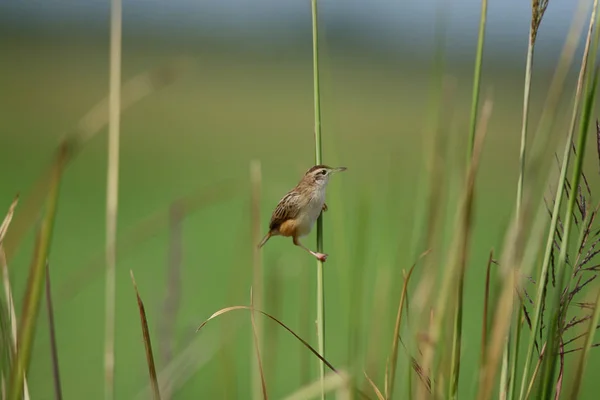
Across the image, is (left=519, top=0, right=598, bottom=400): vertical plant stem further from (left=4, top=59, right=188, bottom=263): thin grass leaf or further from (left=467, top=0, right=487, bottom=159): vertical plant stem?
(left=4, top=59, right=188, bottom=263): thin grass leaf

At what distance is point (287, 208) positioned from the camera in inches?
54.6

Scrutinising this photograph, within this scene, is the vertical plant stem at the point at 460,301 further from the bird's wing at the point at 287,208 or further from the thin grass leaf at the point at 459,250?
the bird's wing at the point at 287,208

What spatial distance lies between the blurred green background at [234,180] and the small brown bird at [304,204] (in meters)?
0.04

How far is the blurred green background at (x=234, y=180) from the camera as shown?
1.12 metres

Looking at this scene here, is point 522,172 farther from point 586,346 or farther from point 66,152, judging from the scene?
point 66,152

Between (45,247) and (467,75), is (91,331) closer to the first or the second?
(45,247)

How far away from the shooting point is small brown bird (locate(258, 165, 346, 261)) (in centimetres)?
131

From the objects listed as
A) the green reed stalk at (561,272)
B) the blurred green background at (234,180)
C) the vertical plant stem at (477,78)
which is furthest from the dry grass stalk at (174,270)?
the green reed stalk at (561,272)

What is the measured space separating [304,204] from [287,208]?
7 cm

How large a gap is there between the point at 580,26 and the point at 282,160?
14.1m

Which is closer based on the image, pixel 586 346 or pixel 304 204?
pixel 586 346

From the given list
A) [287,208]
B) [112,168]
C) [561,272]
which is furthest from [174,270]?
[561,272]

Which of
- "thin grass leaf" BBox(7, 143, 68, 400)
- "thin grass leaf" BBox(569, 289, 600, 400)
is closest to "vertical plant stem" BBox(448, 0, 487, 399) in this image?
"thin grass leaf" BBox(569, 289, 600, 400)

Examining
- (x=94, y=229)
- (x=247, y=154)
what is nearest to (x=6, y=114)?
(x=247, y=154)
